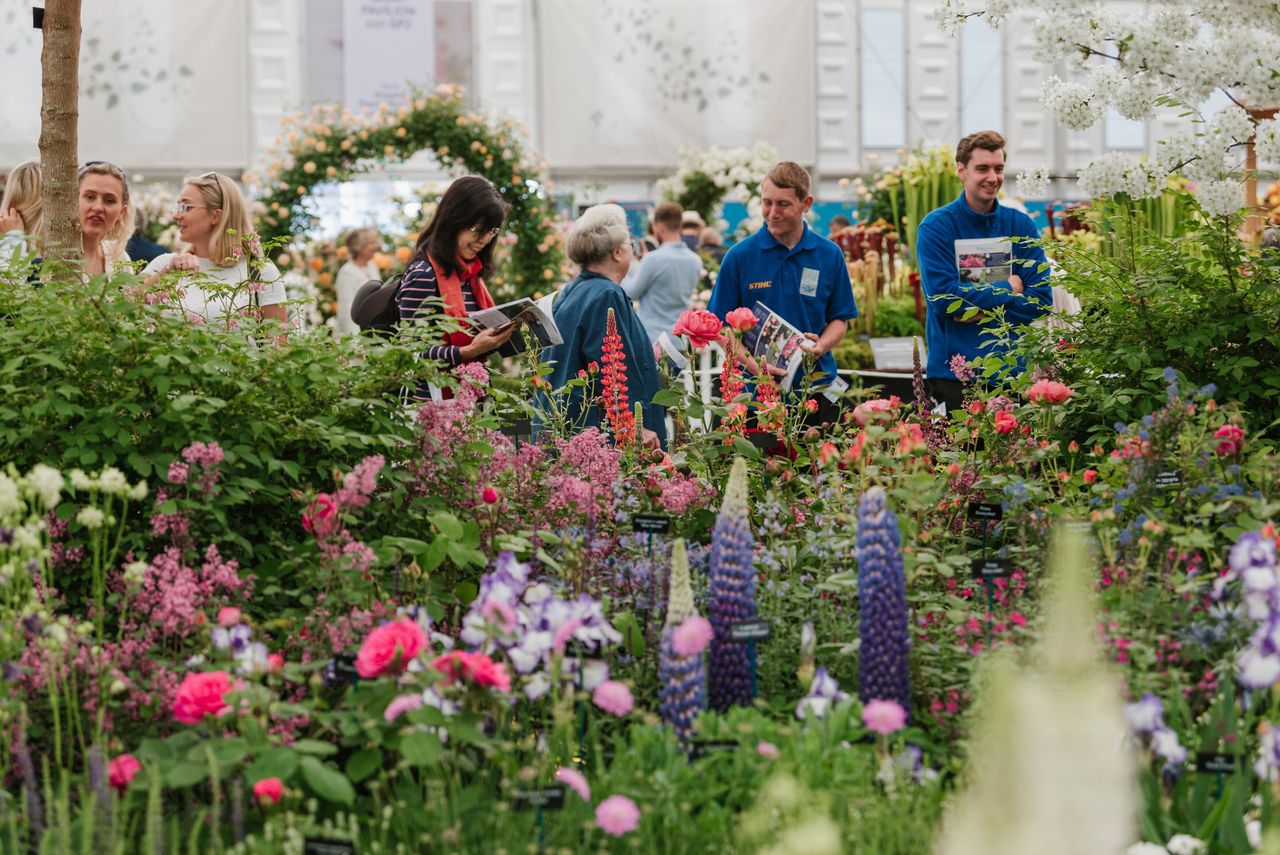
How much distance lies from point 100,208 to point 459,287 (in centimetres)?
118

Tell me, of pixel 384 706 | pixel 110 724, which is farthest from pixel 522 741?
pixel 110 724

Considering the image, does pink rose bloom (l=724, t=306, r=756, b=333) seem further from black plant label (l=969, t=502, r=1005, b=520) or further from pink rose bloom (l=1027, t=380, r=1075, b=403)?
black plant label (l=969, t=502, r=1005, b=520)

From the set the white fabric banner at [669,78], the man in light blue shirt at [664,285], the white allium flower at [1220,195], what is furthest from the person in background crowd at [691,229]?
the white allium flower at [1220,195]

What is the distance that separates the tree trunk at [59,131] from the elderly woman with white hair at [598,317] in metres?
1.49

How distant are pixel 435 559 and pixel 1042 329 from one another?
185 cm

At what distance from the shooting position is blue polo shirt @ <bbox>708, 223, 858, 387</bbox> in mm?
4570

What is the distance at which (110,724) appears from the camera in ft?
6.57

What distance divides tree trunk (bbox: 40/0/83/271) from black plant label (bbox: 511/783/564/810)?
6.91 feet

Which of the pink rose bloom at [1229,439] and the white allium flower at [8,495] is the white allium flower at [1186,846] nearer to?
the pink rose bloom at [1229,439]

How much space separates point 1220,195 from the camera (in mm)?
3137

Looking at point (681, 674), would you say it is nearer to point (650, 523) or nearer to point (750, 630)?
point (750, 630)

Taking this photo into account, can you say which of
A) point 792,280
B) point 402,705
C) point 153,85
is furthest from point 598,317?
point 153,85

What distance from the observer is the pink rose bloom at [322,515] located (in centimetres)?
227

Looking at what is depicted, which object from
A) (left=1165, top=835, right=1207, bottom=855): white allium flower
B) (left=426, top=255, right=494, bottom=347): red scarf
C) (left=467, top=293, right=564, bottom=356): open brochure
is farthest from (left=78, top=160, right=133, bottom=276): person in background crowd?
(left=1165, top=835, right=1207, bottom=855): white allium flower
